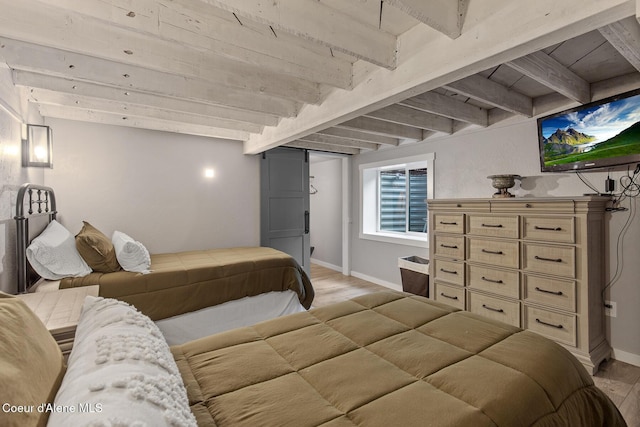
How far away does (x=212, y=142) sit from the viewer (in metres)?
4.16

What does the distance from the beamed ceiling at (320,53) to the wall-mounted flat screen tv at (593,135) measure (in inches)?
7.5

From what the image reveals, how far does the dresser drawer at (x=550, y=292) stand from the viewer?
238 centimetres

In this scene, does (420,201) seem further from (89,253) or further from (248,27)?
(89,253)

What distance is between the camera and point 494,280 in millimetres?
2836

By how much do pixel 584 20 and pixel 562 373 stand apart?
1395mm

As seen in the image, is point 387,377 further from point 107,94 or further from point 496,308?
point 107,94

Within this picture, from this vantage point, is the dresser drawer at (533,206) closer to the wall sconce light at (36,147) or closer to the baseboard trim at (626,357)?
the baseboard trim at (626,357)

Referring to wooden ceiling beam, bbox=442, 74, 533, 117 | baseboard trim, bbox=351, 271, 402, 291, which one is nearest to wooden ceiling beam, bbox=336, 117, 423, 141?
wooden ceiling beam, bbox=442, 74, 533, 117

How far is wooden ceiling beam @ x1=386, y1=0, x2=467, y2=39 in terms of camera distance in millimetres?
1299

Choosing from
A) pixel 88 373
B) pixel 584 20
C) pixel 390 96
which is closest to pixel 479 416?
pixel 88 373

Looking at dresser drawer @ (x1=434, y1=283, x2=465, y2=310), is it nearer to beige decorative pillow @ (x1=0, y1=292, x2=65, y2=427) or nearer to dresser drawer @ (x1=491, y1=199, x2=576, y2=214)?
dresser drawer @ (x1=491, y1=199, x2=576, y2=214)

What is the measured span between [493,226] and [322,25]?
2.35m

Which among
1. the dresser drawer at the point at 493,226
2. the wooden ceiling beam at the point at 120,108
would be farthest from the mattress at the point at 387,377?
the wooden ceiling beam at the point at 120,108

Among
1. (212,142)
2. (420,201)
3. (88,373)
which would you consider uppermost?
(212,142)
